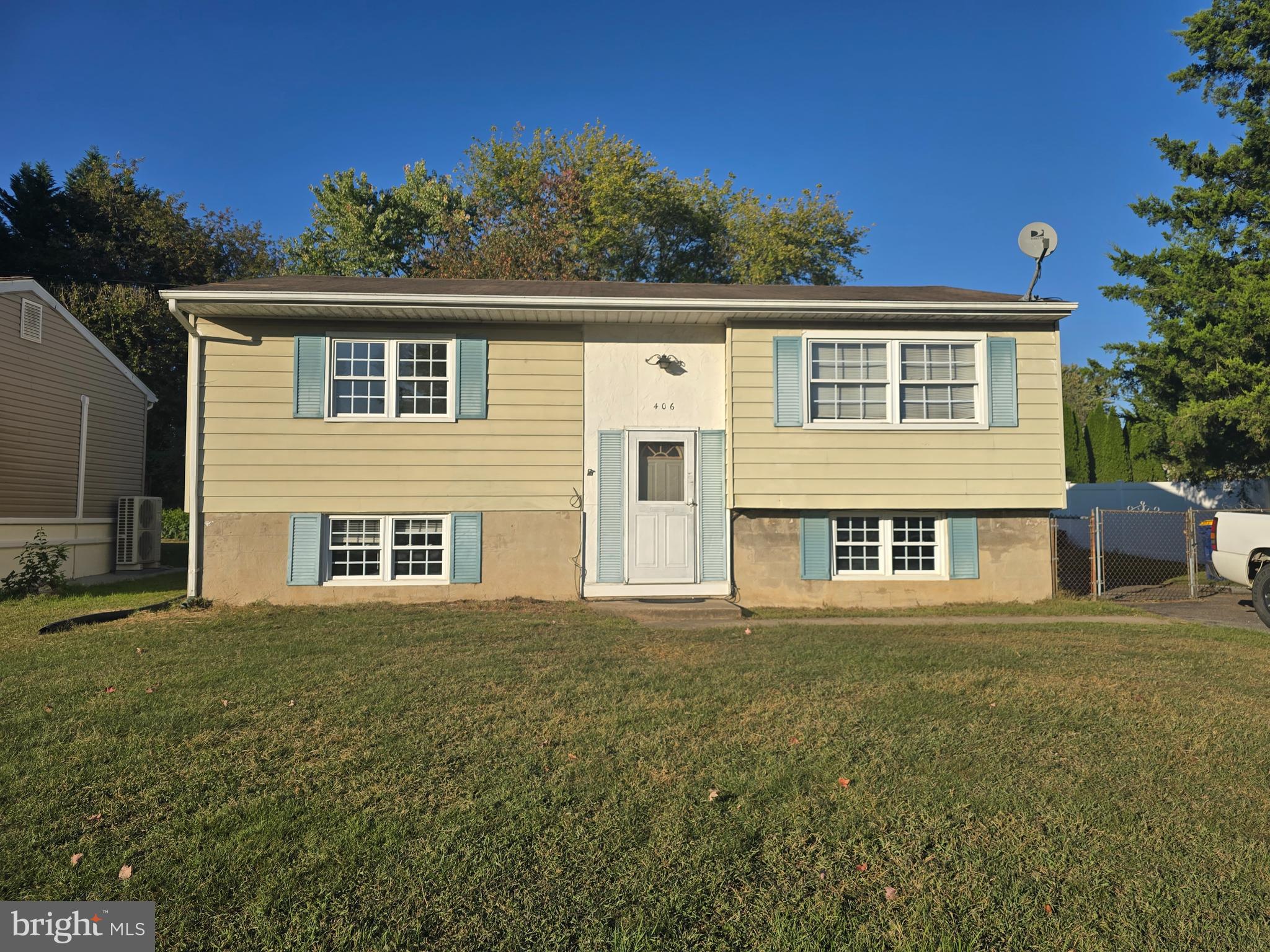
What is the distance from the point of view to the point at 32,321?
13141 mm

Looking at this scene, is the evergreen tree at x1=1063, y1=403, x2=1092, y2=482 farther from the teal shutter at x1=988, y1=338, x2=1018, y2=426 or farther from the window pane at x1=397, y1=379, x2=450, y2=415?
the window pane at x1=397, y1=379, x2=450, y2=415

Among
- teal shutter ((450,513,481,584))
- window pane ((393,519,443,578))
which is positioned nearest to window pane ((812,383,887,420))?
teal shutter ((450,513,481,584))

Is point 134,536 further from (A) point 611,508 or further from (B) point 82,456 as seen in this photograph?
(A) point 611,508

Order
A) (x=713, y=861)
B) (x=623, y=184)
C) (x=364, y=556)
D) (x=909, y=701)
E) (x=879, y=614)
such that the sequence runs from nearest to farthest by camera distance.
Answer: (x=713, y=861) → (x=909, y=701) → (x=879, y=614) → (x=364, y=556) → (x=623, y=184)

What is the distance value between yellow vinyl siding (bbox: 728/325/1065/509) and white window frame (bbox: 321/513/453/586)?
12.6ft

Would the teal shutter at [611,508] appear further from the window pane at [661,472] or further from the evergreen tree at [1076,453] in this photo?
the evergreen tree at [1076,453]

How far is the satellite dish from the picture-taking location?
10.7 meters

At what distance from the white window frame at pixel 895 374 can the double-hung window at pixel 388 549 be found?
5.12m

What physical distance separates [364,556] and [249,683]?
4.73 m

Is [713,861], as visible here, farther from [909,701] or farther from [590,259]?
[590,259]

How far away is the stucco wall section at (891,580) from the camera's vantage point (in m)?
10.3

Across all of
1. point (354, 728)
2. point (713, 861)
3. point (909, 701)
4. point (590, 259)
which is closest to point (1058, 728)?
point (909, 701)

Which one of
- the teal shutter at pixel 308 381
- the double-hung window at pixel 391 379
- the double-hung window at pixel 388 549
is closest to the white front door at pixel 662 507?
the double-hung window at pixel 388 549

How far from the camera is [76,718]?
483 centimetres
